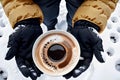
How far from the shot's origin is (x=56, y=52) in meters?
0.92

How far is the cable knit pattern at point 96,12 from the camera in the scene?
101cm

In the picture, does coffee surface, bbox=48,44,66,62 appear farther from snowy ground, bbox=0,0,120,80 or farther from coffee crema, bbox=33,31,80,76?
snowy ground, bbox=0,0,120,80

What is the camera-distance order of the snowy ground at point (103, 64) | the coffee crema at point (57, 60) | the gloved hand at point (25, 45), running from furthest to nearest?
the snowy ground at point (103, 64) < the gloved hand at point (25, 45) < the coffee crema at point (57, 60)

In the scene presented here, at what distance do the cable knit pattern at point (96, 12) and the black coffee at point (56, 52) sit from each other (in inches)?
6.1

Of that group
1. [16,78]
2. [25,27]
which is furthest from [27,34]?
[16,78]

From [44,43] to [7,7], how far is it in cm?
24

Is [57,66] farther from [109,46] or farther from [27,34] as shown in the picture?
[109,46]

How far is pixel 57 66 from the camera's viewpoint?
2.94ft

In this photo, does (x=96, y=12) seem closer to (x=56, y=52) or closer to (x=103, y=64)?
(x=56, y=52)

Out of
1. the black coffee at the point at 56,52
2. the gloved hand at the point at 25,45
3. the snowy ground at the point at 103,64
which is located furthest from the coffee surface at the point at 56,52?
the snowy ground at the point at 103,64

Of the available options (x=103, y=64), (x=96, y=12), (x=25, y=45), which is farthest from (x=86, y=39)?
(x=103, y=64)

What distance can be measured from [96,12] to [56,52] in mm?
207

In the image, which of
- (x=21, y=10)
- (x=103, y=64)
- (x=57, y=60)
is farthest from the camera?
(x=103, y=64)

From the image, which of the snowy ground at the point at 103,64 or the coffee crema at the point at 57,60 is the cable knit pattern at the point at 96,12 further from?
the snowy ground at the point at 103,64
